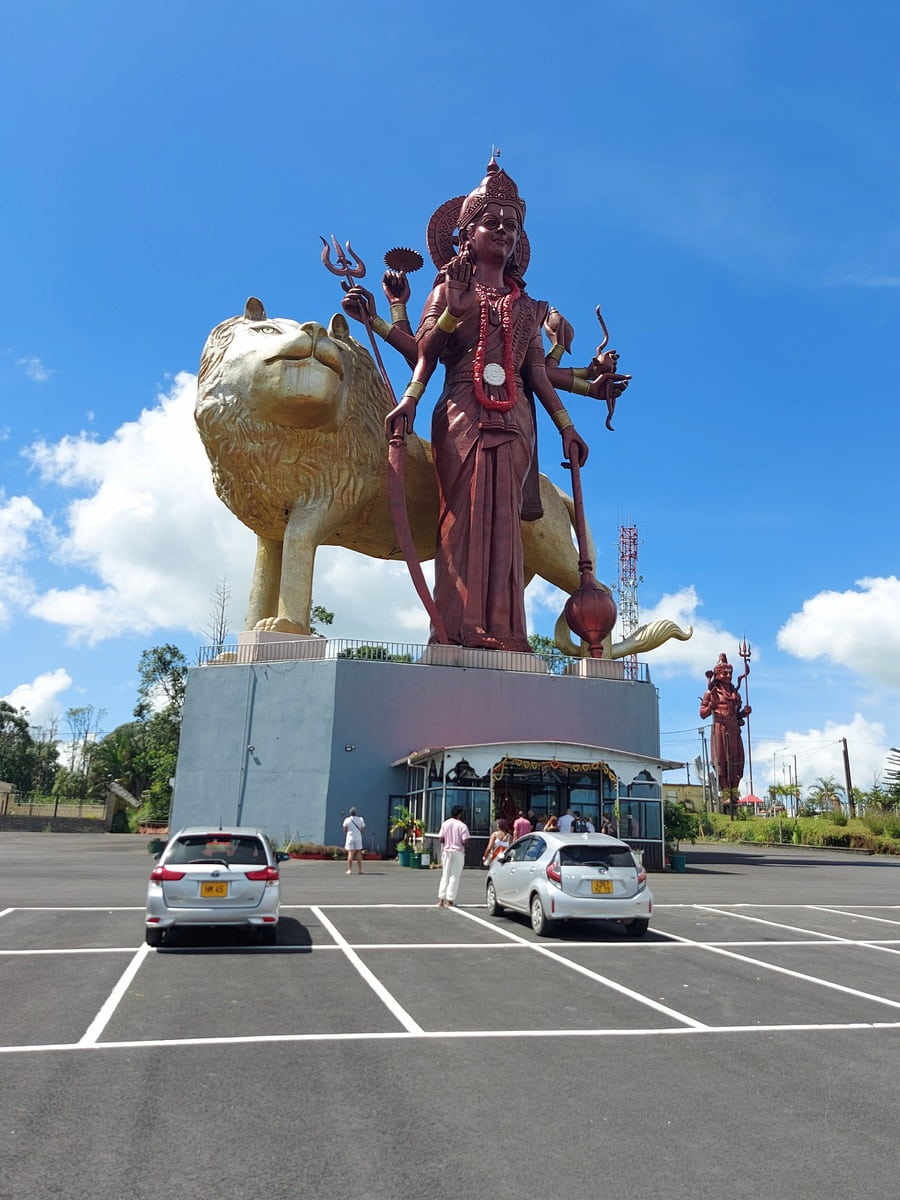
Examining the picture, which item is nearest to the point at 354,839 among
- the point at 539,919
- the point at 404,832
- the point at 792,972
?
the point at 404,832

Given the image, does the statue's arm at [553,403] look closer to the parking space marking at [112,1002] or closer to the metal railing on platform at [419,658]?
the metal railing on platform at [419,658]

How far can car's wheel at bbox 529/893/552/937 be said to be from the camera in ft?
37.7

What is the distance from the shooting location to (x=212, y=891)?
989 centimetres

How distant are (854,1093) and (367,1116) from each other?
2975mm

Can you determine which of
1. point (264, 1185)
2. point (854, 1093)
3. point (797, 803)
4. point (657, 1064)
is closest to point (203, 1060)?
point (264, 1185)

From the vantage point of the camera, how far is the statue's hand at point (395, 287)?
33.1 m

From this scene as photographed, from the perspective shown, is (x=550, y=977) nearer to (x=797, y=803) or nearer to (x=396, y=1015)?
(x=396, y=1015)

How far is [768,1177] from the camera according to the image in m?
4.25

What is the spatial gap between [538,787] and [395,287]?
1877cm

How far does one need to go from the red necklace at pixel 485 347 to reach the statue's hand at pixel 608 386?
476cm

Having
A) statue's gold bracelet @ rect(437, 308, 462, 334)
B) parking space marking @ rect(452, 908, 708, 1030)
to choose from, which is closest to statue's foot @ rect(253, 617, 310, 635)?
statue's gold bracelet @ rect(437, 308, 462, 334)

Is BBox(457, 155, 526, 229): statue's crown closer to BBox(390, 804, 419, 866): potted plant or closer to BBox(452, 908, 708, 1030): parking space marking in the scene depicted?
BBox(390, 804, 419, 866): potted plant

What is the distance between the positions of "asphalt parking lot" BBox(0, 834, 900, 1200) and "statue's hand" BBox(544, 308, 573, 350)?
89.3ft

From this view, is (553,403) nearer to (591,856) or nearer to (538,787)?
(538,787)
